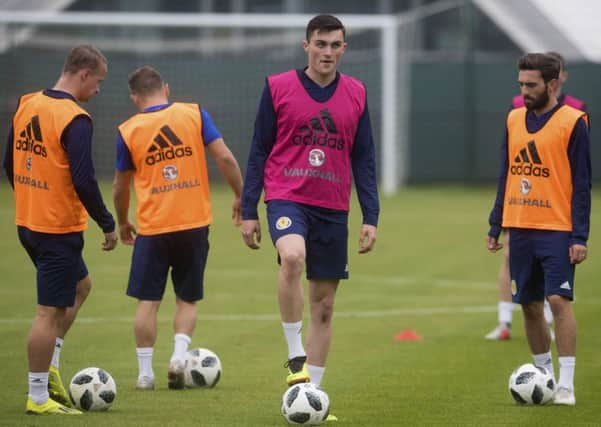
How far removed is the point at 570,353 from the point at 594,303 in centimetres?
507

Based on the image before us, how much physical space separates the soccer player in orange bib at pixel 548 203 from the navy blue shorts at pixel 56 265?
273 cm

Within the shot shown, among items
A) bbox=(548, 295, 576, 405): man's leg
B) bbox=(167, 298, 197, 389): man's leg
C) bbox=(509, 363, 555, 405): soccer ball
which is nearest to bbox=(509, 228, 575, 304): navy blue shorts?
bbox=(548, 295, 576, 405): man's leg

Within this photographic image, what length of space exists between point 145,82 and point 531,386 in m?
3.31

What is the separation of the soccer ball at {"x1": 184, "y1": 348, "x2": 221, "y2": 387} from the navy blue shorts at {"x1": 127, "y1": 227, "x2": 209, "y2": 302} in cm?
43

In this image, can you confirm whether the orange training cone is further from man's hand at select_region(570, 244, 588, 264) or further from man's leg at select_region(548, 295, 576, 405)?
man's hand at select_region(570, 244, 588, 264)

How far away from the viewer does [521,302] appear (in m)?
7.95

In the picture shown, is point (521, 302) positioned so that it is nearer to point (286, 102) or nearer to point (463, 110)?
point (286, 102)

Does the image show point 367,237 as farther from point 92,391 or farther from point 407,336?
point 407,336

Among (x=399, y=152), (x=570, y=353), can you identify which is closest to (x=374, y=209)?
(x=570, y=353)

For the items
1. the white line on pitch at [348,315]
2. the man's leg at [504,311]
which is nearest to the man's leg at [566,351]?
the man's leg at [504,311]

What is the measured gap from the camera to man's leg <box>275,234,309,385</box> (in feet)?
23.6

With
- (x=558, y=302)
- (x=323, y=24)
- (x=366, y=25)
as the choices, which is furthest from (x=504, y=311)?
(x=366, y=25)

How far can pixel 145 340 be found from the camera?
8.48 m

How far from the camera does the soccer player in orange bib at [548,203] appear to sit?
25.4ft
